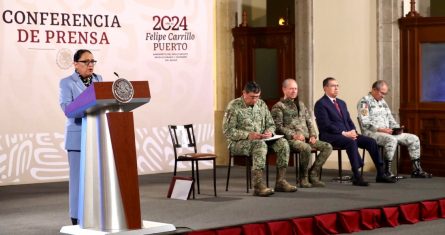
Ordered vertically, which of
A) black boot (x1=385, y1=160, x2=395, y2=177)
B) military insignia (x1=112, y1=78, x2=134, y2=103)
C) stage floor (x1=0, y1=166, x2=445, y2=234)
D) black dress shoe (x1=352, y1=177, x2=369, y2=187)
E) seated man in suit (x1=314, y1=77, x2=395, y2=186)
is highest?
military insignia (x1=112, y1=78, x2=134, y2=103)

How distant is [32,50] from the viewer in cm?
902

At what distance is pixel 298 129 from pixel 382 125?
1.18 metres

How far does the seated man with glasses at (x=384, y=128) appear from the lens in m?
9.10

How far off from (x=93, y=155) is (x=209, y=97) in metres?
5.10

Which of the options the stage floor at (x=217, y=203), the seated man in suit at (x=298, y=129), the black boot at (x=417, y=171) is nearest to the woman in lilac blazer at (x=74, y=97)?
the stage floor at (x=217, y=203)

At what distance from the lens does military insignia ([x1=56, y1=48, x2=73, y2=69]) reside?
919cm

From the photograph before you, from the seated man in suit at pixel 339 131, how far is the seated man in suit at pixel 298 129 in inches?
6.7

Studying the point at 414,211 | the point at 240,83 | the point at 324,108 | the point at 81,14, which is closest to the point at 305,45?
the point at 240,83

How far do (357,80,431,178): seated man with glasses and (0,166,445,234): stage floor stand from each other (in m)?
0.29

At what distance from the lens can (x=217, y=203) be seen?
742cm

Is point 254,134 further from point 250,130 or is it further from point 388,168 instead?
point 388,168

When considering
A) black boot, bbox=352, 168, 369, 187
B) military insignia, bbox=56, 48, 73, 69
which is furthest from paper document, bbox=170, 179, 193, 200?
military insignia, bbox=56, 48, 73, 69

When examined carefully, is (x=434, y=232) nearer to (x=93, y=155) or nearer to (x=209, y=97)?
(x=93, y=155)

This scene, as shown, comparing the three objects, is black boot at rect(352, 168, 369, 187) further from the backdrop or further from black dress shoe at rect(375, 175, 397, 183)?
the backdrop
